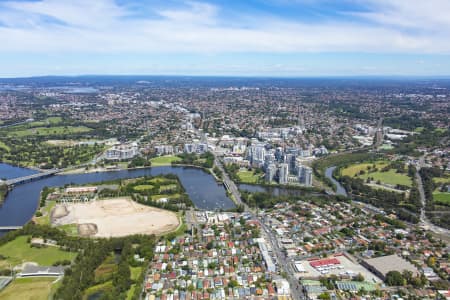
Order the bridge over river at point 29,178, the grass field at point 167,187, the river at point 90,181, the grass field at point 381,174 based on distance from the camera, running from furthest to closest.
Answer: the grass field at point 381,174 < the bridge over river at point 29,178 < the grass field at point 167,187 < the river at point 90,181

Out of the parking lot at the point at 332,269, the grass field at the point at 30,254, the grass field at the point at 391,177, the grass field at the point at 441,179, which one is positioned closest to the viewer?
the parking lot at the point at 332,269

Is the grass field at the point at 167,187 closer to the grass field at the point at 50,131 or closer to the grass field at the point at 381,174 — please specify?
the grass field at the point at 381,174

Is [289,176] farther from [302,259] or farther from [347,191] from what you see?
[302,259]

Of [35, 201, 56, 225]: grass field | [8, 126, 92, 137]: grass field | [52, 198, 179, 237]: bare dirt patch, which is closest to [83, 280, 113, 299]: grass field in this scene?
[52, 198, 179, 237]: bare dirt patch

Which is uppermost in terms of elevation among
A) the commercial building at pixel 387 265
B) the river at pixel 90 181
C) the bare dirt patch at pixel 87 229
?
the commercial building at pixel 387 265

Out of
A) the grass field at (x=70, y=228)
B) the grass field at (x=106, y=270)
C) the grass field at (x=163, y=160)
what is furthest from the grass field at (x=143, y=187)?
the grass field at (x=106, y=270)

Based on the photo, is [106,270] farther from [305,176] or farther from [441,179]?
[441,179]

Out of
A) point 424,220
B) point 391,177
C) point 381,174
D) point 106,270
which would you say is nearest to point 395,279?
point 424,220
